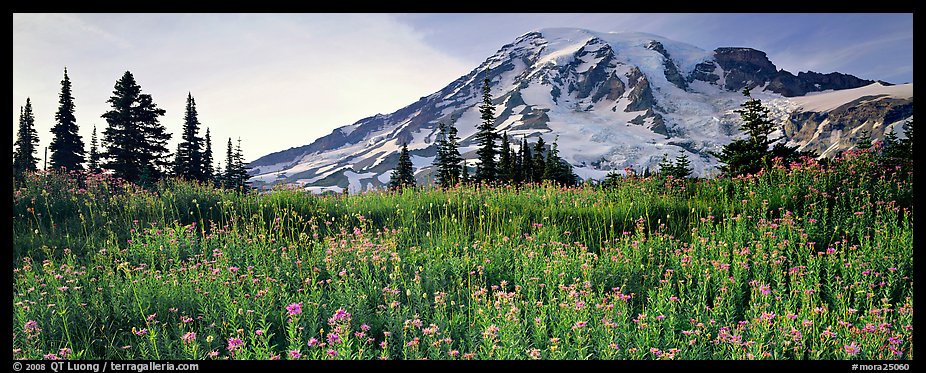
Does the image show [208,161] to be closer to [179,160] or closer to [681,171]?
[179,160]

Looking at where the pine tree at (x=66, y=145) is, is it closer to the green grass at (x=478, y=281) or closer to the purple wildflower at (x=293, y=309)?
the green grass at (x=478, y=281)

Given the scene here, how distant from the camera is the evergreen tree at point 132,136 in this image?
22.3 m

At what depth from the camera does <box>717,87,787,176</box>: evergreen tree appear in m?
12.0

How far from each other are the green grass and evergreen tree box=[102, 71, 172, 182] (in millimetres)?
17308

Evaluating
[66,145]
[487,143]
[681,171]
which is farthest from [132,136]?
[681,171]

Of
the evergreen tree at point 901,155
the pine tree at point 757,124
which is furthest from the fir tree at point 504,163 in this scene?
the evergreen tree at point 901,155

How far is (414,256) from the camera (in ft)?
15.8

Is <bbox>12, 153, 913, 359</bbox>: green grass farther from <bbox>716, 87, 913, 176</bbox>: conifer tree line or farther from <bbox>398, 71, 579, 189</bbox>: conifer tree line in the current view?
<bbox>398, 71, 579, 189</bbox>: conifer tree line

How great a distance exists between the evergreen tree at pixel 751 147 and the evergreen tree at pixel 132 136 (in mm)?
24076

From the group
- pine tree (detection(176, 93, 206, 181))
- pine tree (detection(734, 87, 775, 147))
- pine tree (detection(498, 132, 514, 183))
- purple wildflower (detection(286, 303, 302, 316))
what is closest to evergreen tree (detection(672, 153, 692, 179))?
pine tree (detection(734, 87, 775, 147))

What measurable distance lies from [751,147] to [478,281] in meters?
13.7
